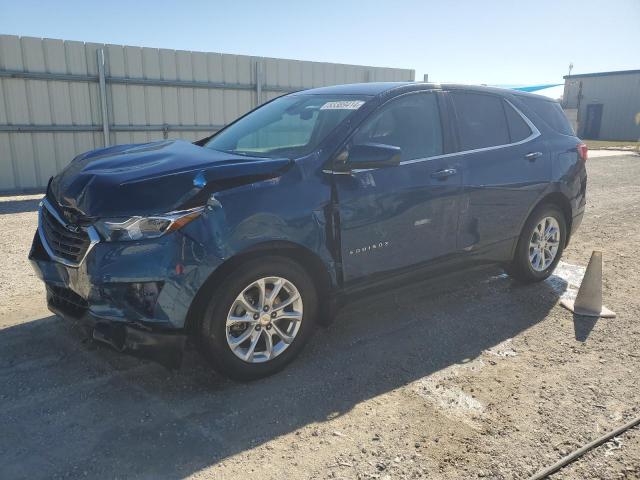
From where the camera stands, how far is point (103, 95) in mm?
10734

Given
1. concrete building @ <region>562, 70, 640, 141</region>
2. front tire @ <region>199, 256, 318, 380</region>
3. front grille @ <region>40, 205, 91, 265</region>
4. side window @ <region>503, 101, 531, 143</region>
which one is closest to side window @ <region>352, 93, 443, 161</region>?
side window @ <region>503, 101, 531, 143</region>

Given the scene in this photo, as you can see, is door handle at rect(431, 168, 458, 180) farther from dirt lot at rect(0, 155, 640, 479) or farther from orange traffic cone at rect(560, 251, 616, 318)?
orange traffic cone at rect(560, 251, 616, 318)

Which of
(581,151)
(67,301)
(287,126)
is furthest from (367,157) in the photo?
(581,151)

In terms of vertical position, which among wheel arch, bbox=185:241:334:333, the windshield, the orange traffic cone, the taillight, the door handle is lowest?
the orange traffic cone

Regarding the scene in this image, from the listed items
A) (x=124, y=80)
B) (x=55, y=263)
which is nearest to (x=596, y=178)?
(x=124, y=80)

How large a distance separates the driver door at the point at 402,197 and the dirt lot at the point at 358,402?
458 millimetres

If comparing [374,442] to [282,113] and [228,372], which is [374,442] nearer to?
[228,372]

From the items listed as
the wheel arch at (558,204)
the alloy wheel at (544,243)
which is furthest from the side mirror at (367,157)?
the alloy wheel at (544,243)

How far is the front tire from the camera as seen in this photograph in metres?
3.08

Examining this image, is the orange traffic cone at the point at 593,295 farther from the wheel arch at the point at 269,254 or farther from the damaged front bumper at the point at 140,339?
the damaged front bumper at the point at 140,339

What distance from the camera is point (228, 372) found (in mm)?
3223

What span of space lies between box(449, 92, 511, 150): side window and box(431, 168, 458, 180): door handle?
0.28 meters

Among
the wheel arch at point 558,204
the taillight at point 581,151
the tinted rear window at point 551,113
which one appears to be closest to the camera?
the wheel arch at point 558,204

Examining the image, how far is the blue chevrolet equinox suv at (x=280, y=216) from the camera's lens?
2.94 meters
